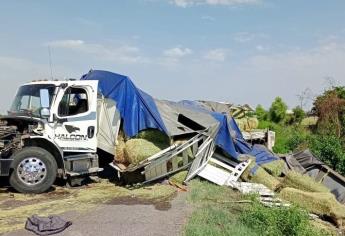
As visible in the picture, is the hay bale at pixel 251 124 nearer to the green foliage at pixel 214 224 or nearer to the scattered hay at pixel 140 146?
the scattered hay at pixel 140 146

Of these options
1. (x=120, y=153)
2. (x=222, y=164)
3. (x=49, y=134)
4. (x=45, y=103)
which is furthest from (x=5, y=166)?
(x=222, y=164)

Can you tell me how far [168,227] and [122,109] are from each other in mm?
5869

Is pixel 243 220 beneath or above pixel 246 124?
beneath

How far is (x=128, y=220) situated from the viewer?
8219 mm

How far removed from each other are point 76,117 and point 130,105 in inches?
77.3

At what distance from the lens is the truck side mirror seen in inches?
443

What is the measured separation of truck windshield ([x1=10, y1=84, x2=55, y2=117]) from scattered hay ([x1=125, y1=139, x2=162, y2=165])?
2532 millimetres

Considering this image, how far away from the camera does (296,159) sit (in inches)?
630

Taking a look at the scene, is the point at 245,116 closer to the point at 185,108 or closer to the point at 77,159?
the point at 185,108

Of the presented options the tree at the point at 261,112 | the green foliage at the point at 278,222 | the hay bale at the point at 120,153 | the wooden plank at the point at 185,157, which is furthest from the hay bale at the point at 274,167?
the tree at the point at 261,112

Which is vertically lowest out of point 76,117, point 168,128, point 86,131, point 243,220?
point 243,220

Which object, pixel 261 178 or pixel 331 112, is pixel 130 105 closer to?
pixel 261 178

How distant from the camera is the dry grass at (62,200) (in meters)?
8.64

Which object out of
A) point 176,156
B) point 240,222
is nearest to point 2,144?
point 176,156
